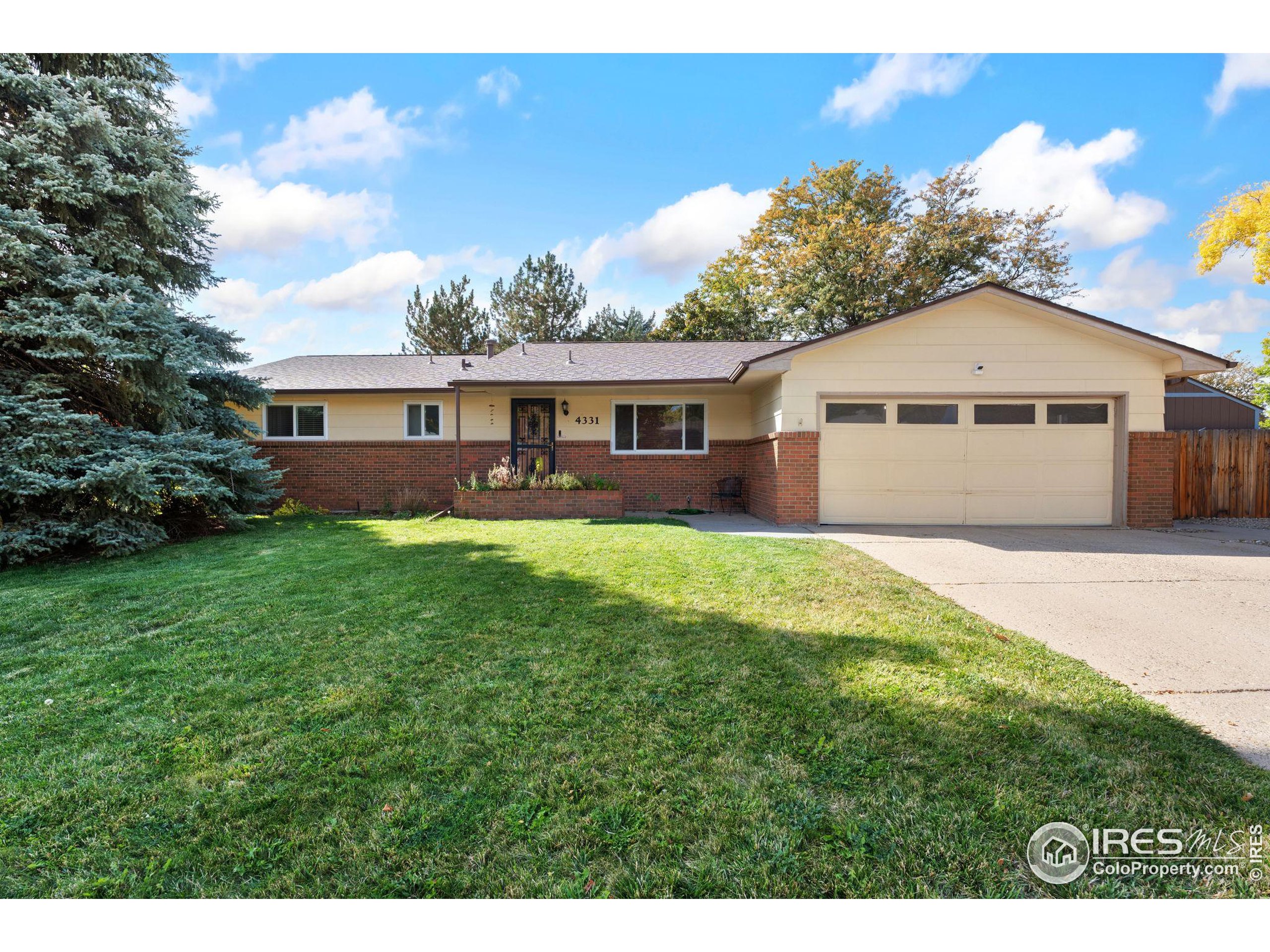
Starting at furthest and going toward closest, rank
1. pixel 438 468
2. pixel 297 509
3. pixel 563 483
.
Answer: pixel 438 468, pixel 297 509, pixel 563 483

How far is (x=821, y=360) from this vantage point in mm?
9969

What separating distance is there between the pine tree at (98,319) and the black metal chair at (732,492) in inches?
344

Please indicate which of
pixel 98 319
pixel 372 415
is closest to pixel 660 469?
pixel 372 415

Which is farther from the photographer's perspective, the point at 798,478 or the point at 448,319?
the point at 448,319

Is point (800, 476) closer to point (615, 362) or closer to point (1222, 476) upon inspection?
point (615, 362)

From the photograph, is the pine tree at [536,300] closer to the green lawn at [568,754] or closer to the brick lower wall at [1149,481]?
the brick lower wall at [1149,481]

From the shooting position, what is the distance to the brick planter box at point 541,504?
1072 centimetres

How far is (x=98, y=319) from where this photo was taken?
24.4ft

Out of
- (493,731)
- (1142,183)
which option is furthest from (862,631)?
(1142,183)

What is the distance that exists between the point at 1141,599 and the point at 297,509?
13918 millimetres

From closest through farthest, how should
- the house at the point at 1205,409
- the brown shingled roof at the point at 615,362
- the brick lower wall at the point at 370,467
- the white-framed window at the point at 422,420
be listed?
Answer: 1. the brown shingled roof at the point at 615,362
2. the brick lower wall at the point at 370,467
3. the white-framed window at the point at 422,420
4. the house at the point at 1205,409

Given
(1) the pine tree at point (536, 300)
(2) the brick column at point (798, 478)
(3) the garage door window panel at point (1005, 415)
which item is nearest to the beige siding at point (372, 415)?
(2) the brick column at point (798, 478)

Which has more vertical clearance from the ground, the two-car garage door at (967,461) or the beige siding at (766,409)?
the beige siding at (766,409)

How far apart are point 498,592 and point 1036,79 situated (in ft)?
19.7
